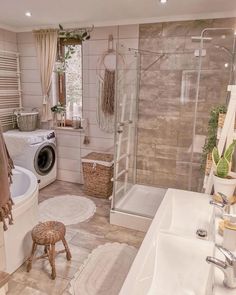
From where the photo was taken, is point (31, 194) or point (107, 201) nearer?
point (31, 194)

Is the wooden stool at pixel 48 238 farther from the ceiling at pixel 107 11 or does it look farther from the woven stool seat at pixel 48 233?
the ceiling at pixel 107 11

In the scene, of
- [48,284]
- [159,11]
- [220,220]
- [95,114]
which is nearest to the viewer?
[220,220]

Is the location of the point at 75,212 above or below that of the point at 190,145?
below

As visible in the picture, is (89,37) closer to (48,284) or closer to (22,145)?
(22,145)

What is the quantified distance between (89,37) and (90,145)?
1579 mm

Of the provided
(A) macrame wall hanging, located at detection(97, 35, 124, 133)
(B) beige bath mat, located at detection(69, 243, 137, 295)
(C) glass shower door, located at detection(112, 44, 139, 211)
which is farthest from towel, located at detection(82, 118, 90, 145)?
(B) beige bath mat, located at detection(69, 243, 137, 295)

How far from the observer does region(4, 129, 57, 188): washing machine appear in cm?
371

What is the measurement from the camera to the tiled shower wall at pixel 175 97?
3.18m

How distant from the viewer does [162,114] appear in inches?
142

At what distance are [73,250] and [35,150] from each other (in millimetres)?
1661

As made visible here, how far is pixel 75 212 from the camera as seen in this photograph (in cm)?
339

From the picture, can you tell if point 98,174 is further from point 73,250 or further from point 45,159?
point 73,250

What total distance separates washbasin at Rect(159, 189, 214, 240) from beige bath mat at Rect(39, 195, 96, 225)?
1534 mm

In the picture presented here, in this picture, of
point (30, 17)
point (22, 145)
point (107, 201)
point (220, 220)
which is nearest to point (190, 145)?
point (107, 201)
